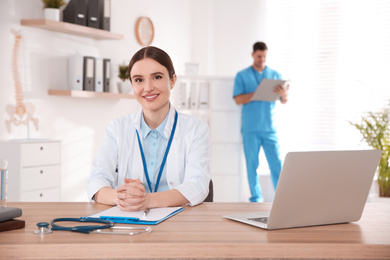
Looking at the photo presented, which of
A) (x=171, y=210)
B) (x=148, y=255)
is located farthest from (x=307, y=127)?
(x=148, y=255)

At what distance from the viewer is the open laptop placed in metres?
1.28

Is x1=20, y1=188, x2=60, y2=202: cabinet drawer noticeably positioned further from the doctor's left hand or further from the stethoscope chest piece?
the stethoscope chest piece

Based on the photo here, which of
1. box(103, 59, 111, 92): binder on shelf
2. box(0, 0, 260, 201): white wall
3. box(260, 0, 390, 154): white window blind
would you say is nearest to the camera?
box(0, 0, 260, 201): white wall

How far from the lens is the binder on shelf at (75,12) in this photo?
14.6 ft

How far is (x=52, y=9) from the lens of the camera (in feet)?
13.9

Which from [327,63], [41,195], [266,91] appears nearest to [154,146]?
[41,195]

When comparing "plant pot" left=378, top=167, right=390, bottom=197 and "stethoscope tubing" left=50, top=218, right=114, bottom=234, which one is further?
"plant pot" left=378, top=167, right=390, bottom=197

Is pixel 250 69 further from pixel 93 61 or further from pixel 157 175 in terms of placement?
pixel 157 175

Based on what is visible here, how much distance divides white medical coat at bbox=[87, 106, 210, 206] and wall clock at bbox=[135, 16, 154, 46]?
149 inches

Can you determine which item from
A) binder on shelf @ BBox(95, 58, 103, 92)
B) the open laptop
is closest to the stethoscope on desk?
the open laptop

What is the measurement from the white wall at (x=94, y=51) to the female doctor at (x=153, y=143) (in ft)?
7.55

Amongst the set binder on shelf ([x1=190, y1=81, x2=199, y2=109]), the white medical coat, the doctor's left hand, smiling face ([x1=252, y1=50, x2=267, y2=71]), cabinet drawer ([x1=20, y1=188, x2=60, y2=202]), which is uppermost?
smiling face ([x1=252, y1=50, x2=267, y2=71])

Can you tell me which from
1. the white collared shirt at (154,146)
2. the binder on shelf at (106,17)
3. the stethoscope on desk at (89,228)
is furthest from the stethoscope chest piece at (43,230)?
the binder on shelf at (106,17)

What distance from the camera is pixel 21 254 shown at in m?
1.15
